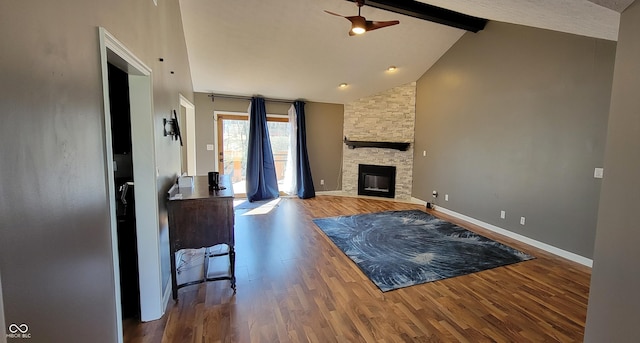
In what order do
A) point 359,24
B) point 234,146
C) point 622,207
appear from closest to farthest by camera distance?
point 622,207 < point 359,24 < point 234,146

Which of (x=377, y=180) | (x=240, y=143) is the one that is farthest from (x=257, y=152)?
(x=377, y=180)

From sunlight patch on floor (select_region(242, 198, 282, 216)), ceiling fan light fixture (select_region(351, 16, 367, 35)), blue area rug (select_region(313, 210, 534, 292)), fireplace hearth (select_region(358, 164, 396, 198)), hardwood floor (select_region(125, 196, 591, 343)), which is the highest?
ceiling fan light fixture (select_region(351, 16, 367, 35))

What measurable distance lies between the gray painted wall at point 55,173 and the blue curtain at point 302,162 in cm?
505

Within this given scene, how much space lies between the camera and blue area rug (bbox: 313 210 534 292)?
290 centimetres

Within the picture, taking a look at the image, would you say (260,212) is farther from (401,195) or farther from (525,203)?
(525,203)

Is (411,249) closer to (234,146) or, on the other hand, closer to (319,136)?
(319,136)

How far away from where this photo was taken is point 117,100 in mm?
2062

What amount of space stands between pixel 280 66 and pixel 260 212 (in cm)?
271

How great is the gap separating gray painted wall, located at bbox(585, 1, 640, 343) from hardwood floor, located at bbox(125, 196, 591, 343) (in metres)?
0.85

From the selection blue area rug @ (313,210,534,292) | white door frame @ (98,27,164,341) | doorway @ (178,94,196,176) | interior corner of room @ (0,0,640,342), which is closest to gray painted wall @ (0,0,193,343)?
interior corner of room @ (0,0,640,342)

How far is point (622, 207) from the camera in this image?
126 cm

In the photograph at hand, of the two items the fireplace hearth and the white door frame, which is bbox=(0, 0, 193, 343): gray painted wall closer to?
the white door frame

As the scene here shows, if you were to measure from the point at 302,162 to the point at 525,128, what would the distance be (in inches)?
168

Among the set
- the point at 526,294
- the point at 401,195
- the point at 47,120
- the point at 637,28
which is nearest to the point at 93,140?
the point at 47,120
